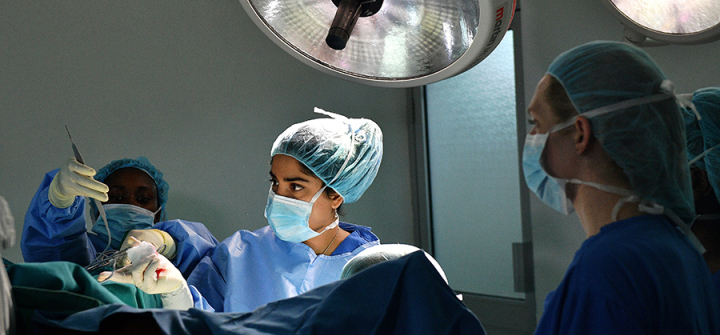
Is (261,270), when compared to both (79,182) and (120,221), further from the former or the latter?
→ (79,182)

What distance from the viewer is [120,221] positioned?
1960 mm

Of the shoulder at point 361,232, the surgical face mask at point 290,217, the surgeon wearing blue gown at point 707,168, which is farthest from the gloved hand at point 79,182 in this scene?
the surgeon wearing blue gown at point 707,168

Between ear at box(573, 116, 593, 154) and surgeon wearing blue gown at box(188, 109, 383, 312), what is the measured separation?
3.32 feet

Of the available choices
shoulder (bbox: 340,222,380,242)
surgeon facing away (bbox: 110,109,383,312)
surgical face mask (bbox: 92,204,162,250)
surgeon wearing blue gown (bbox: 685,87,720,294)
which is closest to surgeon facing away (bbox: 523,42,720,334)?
surgeon wearing blue gown (bbox: 685,87,720,294)

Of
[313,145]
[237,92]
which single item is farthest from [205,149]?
[313,145]

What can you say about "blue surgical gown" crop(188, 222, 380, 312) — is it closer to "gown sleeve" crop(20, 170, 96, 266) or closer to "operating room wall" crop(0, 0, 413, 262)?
"gown sleeve" crop(20, 170, 96, 266)

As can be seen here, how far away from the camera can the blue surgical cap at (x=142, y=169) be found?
2021 mm

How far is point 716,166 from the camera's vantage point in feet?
4.27

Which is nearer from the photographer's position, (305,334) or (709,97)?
(305,334)

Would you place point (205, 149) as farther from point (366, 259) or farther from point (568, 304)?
point (568, 304)

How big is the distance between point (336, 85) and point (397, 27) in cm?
219

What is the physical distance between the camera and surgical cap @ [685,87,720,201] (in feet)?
4.27

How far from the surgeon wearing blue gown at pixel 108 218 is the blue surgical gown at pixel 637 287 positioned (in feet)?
3.64

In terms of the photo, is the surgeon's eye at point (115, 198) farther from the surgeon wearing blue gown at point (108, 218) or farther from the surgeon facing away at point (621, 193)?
the surgeon facing away at point (621, 193)
